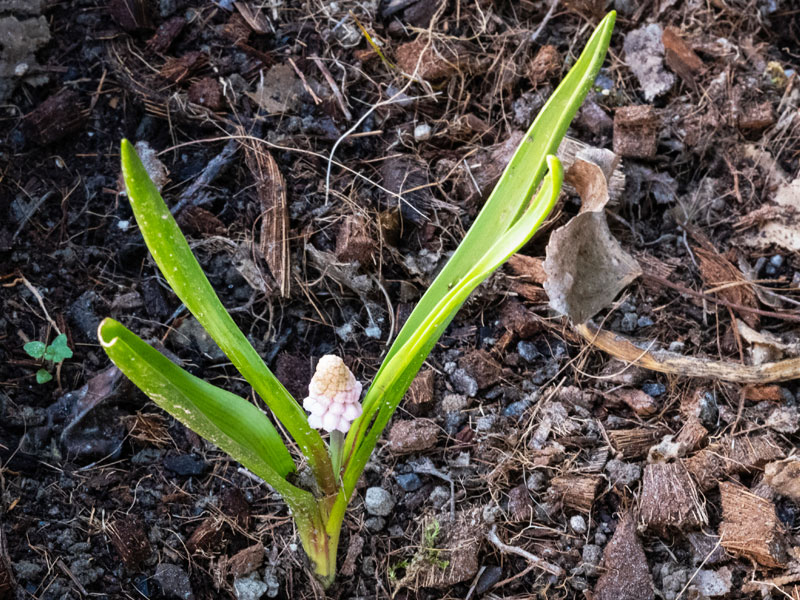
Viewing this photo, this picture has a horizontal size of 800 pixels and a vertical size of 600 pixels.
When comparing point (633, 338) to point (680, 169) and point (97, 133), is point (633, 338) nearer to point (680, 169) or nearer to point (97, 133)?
point (680, 169)

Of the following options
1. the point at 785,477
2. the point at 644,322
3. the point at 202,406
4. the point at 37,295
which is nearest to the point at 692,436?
the point at 785,477

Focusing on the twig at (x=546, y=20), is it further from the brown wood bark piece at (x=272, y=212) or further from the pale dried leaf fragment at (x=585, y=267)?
the brown wood bark piece at (x=272, y=212)

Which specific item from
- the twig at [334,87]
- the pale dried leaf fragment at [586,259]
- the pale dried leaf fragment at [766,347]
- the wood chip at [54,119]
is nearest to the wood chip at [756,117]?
the pale dried leaf fragment at [586,259]

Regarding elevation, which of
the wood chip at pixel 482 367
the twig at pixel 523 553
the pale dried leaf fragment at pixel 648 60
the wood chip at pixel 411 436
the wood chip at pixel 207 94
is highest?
the pale dried leaf fragment at pixel 648 60

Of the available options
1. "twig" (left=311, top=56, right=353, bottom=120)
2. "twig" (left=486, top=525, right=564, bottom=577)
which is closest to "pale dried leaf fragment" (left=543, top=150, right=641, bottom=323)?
"twig" (left=486, top=525, right=564, bottom=577)

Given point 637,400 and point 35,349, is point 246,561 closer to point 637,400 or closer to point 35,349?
point 35,349

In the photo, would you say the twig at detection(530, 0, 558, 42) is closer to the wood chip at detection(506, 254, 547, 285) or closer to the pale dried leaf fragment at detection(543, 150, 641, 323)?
the pale dried leaf fragment at detection(543, 150, 641, 323)
